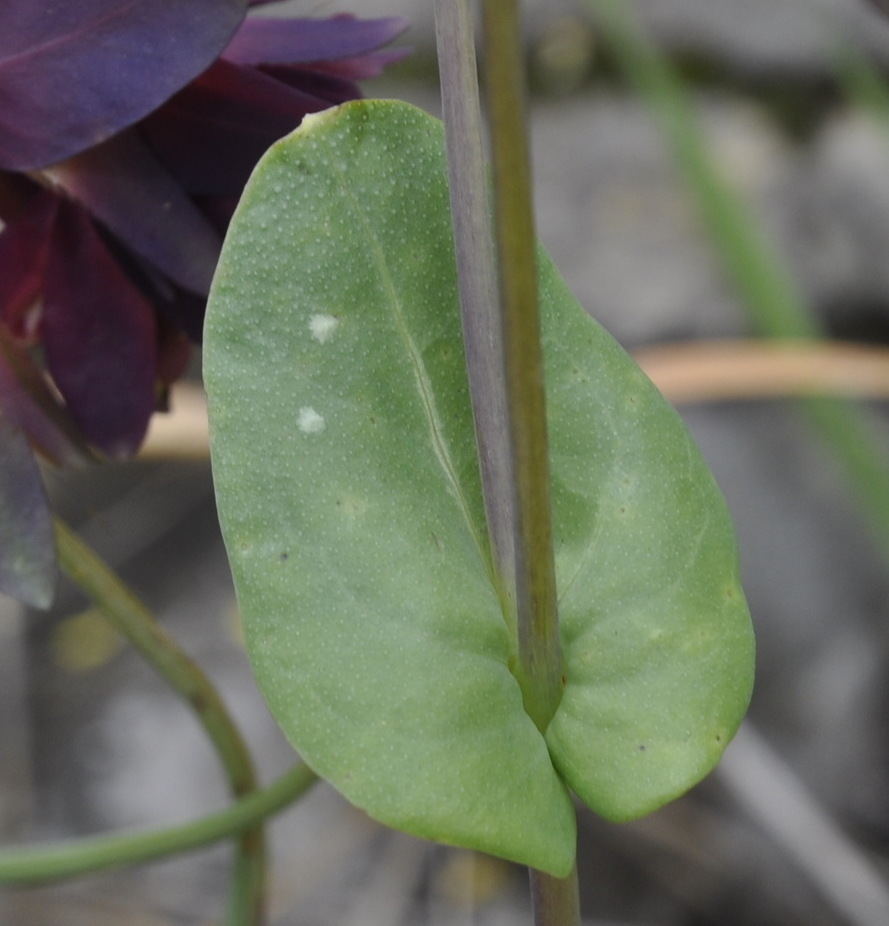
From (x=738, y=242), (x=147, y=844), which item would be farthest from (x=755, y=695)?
(x=147, y=844)

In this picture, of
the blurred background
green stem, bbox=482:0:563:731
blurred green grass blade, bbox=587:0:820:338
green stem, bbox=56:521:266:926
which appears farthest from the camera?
the blurred background

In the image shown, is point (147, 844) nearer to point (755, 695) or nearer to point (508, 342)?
point (508, 342)

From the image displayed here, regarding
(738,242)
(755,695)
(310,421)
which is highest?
(310,421)

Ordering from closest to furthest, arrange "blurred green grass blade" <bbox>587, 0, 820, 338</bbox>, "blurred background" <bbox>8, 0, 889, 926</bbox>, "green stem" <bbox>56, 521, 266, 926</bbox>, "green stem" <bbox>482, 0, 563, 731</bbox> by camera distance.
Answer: "green stem" <bbox>482, 0, 563, 731</bbox> < "green stem" <bbox>56, 521, 266, 926</bbox> < "blurred green grass blade" <bbox>587, 0, 820, 338</bbox> < "blurred background" <bbox>8, 0, 889, 926</bbox>

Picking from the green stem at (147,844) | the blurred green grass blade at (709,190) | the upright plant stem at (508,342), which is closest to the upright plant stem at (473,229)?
the upright plant stem at (508,342)

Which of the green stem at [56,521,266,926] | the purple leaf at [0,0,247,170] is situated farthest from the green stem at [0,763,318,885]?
the purple leaf at [0,0,247,170]

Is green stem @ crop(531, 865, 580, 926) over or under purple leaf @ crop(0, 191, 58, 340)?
under

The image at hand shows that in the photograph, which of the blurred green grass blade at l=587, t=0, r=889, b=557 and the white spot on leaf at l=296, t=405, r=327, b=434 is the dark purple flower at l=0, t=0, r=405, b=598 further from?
the blurred green grass blade at l=587, t=0, r=889, b=557
